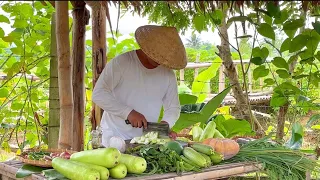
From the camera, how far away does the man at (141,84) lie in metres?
3.19

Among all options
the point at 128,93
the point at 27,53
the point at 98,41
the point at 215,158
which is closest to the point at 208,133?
the point at 215,158

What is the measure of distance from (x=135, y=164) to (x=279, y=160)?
97 cm

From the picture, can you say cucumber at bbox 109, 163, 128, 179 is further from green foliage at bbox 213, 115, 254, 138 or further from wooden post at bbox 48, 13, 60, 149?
green foliage at bbox 213, 115, 254, 138

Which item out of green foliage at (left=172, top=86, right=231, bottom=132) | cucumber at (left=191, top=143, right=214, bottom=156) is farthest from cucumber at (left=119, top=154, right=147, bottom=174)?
green foliage at (left=172, top=86, right=231, bottom=132)

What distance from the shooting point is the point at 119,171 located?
7.54 ft

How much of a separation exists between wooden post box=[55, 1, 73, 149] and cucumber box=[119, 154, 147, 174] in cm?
53

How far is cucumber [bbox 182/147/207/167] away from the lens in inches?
100

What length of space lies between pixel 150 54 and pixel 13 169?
1.13 m

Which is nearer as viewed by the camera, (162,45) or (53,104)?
(162,45)

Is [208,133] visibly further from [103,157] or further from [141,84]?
[103,157]

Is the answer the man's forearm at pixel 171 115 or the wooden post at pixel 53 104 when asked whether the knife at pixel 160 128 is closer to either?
the man's forearm at pixel 171 115

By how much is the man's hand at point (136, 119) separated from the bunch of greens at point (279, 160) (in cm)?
62

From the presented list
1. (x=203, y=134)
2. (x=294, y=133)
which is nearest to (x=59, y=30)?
(x=203, y=134)

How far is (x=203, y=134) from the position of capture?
3.21 metres
